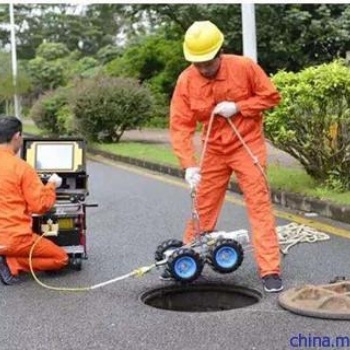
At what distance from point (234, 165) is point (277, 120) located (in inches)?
107

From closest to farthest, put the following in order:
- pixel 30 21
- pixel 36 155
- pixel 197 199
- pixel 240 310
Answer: pixel 240 310
pixel 197 199
pixel 36 155
pixel 30 21

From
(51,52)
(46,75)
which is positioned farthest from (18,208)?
(51,52)

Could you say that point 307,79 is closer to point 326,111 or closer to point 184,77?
point 326,111

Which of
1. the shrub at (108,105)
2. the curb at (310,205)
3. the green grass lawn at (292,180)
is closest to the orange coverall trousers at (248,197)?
the curb at (310,205)

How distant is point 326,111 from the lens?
788 cm

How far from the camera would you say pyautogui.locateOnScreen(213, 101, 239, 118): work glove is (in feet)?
16.6

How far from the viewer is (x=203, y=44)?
4.94 metres

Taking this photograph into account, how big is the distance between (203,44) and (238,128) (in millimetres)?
650

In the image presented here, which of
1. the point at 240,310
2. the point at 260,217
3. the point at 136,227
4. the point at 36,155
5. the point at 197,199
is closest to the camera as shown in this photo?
the point at 240,310

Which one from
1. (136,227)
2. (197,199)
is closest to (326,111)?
(136,227)

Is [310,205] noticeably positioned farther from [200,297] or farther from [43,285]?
[43,285]

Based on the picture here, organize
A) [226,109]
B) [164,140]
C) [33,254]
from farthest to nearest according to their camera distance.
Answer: [164,140] → [33,254] → [226,109]

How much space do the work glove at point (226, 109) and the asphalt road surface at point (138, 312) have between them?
115 cm

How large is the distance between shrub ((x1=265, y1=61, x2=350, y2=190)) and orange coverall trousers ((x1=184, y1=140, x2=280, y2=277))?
2579 mm
